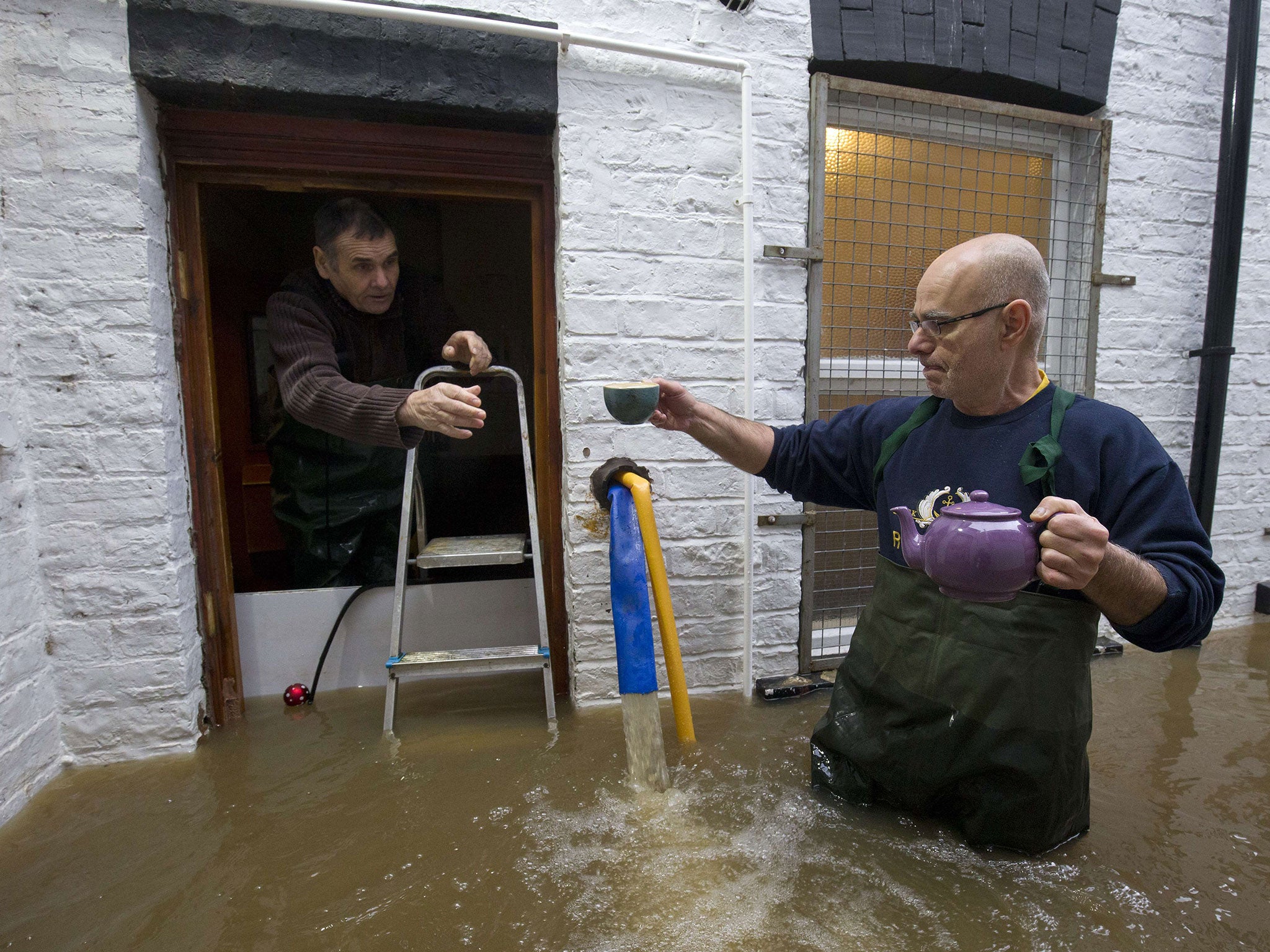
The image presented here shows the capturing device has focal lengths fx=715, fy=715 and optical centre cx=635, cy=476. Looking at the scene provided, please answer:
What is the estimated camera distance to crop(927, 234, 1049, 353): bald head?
1.57 m

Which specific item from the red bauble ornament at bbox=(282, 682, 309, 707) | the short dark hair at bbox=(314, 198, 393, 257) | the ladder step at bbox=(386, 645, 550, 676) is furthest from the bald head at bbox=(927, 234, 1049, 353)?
the red bauble ornament at bbox=(282, 682, 309, 707)

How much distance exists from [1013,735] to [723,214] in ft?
5.66

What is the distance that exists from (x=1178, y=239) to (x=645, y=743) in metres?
2.92

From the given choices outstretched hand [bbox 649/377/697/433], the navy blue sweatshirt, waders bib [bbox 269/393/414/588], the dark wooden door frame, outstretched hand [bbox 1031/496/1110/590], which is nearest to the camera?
outstretched hand [bbox 1031/496/1110/590]

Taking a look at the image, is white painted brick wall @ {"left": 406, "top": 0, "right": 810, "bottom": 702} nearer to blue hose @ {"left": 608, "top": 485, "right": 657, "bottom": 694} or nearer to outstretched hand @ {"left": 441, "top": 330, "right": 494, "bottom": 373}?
outstretched hand @ {"left": 441, "top": 330, "right": 494, "bottom": 373}

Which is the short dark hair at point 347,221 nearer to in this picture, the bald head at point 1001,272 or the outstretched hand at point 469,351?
the outstretched hand at point 469,351

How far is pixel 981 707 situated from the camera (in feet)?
5.29

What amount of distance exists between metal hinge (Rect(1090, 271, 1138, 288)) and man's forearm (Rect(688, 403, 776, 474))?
66.0 inches

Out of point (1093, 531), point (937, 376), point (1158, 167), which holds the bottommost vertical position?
point (1093, 531)

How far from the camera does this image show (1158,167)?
2840 mm

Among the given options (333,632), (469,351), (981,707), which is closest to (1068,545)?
(981,707)

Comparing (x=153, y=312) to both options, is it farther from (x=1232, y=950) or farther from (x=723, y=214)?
(x=1232, y=950)

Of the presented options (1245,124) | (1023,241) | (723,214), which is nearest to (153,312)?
(723,214)

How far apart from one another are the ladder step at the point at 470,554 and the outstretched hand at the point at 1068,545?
5.15 ft
